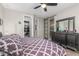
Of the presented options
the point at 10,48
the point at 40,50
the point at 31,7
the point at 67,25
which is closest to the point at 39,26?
the point at 31,7

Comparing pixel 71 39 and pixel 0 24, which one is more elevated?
pixel 0 24

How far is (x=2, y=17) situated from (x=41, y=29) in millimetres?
976

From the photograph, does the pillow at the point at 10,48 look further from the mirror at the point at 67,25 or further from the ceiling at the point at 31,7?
the mirror at the point at 67,25

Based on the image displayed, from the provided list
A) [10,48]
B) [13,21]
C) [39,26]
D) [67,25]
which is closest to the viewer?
[10,48]

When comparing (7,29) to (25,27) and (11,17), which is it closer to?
(11,17)

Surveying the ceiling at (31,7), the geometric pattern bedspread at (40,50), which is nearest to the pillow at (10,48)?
the geometric pattern bedspread at (40,50)

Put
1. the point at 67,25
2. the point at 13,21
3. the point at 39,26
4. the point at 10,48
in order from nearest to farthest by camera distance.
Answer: the point at 10,48
the point at 13,21
the point at 39,26
the point at 67,25

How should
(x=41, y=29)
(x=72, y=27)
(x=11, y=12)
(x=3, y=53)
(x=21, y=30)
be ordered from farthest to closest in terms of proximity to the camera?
Result: (x=72, y=27), (x=41, y=29), (x=21, y=30), (x=11, y=12), (x=3, y=53)

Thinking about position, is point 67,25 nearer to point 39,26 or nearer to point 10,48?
point 39,26

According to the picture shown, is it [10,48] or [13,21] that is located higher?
[13,21]

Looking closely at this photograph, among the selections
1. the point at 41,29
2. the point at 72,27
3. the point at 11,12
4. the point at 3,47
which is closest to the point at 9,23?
the point at 11,12

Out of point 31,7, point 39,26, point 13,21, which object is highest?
point 31,7

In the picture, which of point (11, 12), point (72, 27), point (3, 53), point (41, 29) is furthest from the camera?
point (72, 27)

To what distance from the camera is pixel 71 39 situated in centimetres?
289
